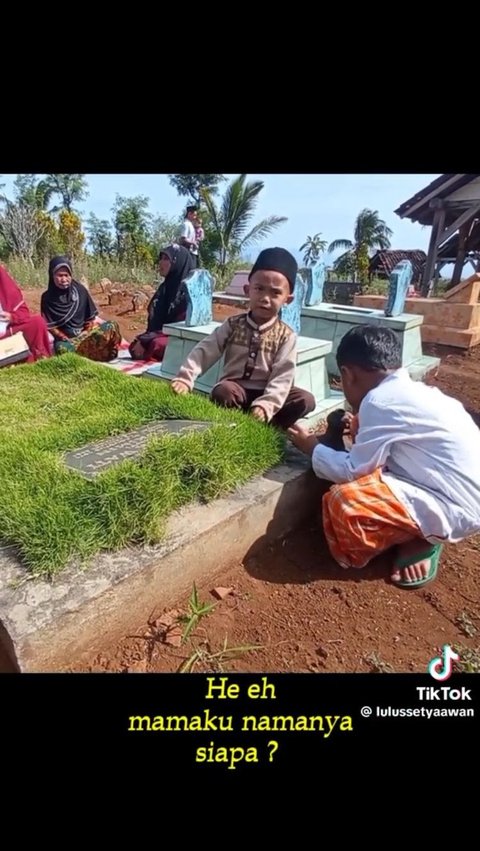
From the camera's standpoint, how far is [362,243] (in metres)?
24.6

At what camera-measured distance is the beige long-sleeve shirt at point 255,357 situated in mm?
2724

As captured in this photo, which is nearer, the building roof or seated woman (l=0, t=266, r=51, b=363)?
seated woman (l=0, t=266, r=51, b=363)

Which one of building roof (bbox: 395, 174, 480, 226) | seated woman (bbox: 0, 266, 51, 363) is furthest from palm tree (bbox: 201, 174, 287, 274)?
seated woman (bbox: 0, 266, 51, 363)

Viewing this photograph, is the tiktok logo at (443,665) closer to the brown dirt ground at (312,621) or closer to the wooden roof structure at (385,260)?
the brown dirt ground at (312,621)

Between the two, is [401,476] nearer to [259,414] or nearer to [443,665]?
[443,665]

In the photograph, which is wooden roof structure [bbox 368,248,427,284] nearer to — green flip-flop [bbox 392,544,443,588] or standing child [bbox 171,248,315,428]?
standing child [bbox 171,248,315,428]

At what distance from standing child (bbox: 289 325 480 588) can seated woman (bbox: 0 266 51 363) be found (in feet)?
13.1

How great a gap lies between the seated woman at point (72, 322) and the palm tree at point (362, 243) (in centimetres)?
1884

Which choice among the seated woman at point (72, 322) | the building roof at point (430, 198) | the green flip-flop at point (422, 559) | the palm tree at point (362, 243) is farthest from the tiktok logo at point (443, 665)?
the palm tree at point (362, 243)

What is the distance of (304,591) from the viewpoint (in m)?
1.91

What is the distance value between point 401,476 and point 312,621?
0.70m

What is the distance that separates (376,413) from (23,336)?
13.7 feet

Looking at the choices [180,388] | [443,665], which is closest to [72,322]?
[180,388]

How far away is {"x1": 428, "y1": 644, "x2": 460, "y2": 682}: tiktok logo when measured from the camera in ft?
5.25
